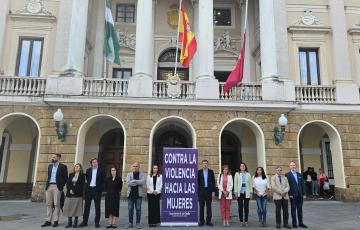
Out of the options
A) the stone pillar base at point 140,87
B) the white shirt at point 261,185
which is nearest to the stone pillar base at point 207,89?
the stone pillar base at point 140,87

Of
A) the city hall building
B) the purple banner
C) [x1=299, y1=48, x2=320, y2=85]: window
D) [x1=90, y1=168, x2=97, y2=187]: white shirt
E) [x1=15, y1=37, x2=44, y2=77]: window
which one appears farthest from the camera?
[x1=299, y1=48, x2=320, y2=85]: window

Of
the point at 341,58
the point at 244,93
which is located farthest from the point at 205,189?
the point at 341,58

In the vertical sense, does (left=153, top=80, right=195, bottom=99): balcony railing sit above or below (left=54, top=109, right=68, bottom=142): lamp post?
above

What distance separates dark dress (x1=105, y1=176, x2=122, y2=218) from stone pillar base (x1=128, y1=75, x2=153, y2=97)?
25.0 feet

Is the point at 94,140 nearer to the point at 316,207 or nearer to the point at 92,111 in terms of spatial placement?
the point at 92,111

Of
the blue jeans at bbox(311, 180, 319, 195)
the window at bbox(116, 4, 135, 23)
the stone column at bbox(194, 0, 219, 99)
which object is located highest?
the window at bbox(116, 4, 135, 23)

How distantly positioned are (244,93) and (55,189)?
10.7m

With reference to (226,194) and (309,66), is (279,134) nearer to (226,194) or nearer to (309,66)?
(309,66)

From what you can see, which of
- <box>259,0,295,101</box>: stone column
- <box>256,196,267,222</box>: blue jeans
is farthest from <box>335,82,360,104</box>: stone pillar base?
<box>256,196,267,222</box>: blue jeans

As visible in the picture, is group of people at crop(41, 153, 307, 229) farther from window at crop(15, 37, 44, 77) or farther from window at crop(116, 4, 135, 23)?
window at crop(116, 4, 135, 23)

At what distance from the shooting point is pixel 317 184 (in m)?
19.3

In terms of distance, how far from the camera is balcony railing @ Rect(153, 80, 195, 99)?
17094 mm

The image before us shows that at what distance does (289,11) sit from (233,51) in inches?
161

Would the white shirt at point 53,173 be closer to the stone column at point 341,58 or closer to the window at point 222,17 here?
the stone column at point 341,58
